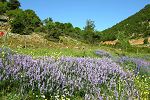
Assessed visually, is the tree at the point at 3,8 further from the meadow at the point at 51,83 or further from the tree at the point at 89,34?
the meadow at the point at 51,83

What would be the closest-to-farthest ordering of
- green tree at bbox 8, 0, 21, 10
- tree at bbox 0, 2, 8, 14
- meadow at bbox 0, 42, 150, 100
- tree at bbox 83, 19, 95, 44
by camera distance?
meadow at bbox 0, 42, 150, 100 < tree at bbox 0, 2, 8, 14 < green tree at bbox 8, 0, 21, 10 < tree at bbox 83, 19, 95, 44

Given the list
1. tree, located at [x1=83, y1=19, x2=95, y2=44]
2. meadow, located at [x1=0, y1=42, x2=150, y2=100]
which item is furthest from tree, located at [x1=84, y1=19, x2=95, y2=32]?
meadow, located at [x1=0, y1=42, x2=150, y2=100]

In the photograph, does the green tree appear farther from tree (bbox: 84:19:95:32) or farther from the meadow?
the meadow

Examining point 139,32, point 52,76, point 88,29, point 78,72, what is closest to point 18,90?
point 52,76

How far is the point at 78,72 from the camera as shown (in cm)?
730

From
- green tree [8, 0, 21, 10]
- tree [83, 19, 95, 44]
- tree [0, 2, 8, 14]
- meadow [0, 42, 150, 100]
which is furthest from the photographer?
tree [83, 19, 95, 44]

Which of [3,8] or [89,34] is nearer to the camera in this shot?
[3,8]

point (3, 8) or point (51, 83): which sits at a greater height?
point (3, 8)

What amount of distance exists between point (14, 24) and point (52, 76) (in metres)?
25.5

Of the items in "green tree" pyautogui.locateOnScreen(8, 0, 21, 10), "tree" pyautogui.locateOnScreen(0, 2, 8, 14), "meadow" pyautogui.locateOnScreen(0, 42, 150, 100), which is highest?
"green tree" pyautogui.locateOnScreen(8, 0, 21, 10)

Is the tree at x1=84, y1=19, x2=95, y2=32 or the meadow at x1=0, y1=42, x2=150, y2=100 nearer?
the meadow at x1=0, y1=42, x2=150, y2=100

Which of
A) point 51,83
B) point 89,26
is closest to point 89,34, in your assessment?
point 89,26

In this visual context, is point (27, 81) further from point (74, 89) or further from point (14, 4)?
point (14, 4)

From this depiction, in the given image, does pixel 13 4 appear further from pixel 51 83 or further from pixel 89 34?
pixel 51 83
